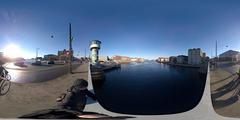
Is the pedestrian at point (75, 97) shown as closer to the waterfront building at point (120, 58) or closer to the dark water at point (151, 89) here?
the dark water at point (151, 89)

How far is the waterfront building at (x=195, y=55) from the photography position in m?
5.25

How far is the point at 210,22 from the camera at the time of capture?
5.19 meters

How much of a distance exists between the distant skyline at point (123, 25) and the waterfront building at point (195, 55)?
5cm

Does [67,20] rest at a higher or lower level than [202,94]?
A: higher

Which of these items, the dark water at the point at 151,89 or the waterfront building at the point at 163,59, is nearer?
the dark water at the point at 151,89

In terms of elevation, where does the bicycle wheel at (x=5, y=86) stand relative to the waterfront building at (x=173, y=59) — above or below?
below

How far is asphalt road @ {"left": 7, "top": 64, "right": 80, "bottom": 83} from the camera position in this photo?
528cm

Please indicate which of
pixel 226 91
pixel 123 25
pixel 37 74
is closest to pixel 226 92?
pixel 226 91

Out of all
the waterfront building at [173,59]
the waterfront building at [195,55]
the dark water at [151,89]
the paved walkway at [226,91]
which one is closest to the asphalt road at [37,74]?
the dark water at [151,89]

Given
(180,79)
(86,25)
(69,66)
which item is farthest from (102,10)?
(180,79)

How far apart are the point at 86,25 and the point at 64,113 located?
974 mm

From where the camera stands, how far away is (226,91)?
5254 millimetres

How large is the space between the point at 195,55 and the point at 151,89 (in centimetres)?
60

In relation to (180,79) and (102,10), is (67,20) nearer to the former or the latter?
(102,10)
